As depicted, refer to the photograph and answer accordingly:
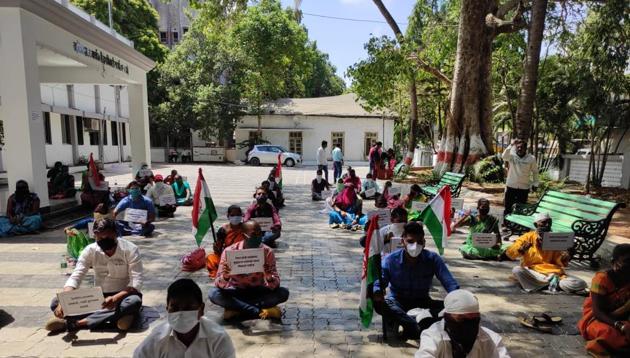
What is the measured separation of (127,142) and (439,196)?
94.9 ft

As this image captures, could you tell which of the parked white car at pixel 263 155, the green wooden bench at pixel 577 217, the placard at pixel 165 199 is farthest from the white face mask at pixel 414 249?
the parked white car at pixel 263 155

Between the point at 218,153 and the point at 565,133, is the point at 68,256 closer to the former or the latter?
the point at 565,133

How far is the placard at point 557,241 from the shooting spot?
525cm

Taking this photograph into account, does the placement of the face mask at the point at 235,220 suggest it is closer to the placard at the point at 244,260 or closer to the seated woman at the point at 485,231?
the placard at the point at 244,260

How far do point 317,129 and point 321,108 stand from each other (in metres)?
2.18

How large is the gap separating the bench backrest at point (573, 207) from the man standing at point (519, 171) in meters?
0.40

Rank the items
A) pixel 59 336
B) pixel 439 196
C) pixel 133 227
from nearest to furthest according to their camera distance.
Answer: pixel 59 336 < pixel 439 196 < pixel 133 227

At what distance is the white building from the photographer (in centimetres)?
832

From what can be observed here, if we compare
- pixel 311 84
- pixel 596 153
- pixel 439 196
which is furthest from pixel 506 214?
pixel 311 84

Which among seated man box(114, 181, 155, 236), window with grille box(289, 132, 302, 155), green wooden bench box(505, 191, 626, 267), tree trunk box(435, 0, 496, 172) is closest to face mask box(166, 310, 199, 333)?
seated man box(114, 181, 155, 236)

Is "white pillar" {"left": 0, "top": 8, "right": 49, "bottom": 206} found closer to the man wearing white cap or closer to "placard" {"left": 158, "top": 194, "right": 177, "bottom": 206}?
"placard" {"left": 158, "top": 194, "right": 177, "bottom": 206}

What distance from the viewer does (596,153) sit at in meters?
15.0

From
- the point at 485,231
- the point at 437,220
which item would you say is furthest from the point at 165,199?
the point at 485,231

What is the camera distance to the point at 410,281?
13.3 ft
